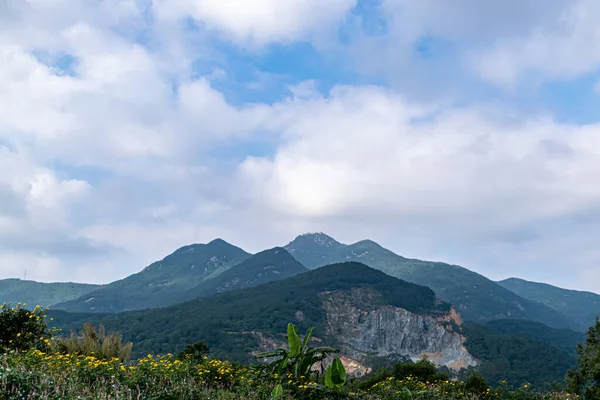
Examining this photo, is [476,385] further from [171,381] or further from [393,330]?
[393,330]

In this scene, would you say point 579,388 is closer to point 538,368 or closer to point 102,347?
point 102,347

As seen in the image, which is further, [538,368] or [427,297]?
[427,297]

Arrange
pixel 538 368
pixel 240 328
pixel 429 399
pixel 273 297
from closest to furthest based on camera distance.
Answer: pixel 429 399, pixel 538 368, pixel 240 328, pixel 273 297

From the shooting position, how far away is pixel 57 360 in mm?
11250

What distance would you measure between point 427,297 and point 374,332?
41.5m

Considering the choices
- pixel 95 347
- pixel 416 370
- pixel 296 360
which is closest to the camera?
pixel 296 360

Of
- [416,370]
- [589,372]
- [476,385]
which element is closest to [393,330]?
[416,370]

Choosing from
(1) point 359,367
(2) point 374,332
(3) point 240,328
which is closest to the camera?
(1) point 359,367

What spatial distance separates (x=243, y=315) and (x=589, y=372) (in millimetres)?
140818

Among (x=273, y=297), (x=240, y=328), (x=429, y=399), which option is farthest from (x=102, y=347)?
(x=273, y=297)

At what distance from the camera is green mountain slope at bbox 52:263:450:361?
125m

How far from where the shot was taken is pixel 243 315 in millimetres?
154625

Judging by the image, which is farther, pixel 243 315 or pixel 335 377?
pixel 243 315

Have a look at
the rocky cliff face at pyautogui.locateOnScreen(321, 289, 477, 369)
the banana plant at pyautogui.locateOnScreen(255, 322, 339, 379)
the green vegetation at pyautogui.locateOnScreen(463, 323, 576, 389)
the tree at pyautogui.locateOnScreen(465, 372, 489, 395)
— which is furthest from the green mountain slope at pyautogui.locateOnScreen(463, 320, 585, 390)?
the banana plant at pyautogui.locateOnScreen(255, 322, 339, 379)
